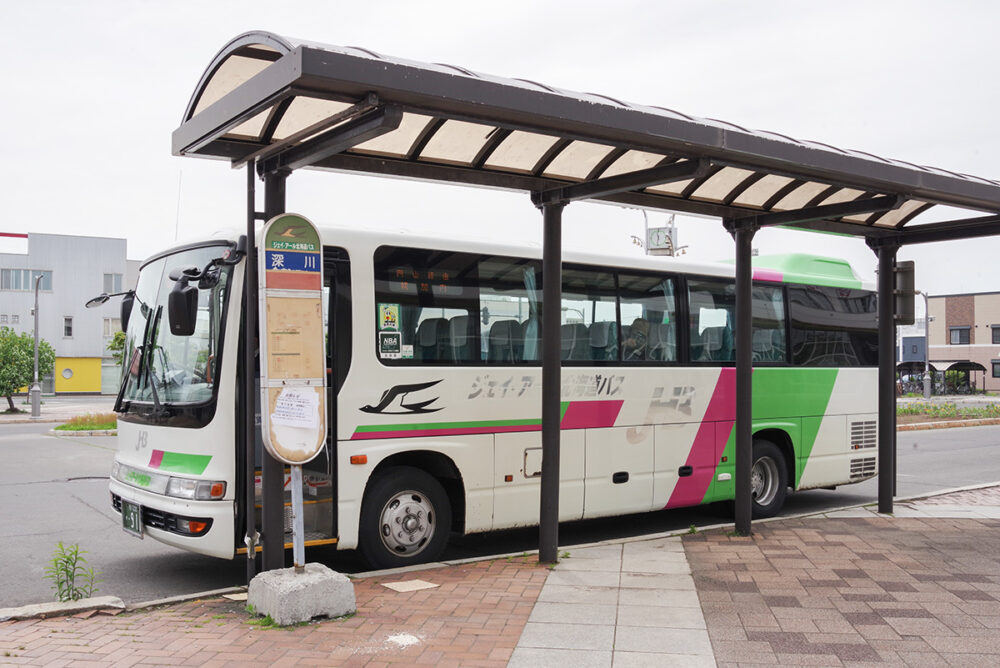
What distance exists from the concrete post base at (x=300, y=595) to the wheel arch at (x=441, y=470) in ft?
4.80

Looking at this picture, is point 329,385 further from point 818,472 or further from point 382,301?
point 818,472

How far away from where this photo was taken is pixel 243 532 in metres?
6.96

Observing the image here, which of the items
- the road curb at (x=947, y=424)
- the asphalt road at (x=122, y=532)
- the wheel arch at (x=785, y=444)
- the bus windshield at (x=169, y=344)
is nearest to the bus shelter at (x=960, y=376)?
the road curb at (x=947, y=424)

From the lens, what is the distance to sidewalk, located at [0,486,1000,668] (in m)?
5.29

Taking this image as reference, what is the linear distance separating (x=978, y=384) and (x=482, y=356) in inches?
3167

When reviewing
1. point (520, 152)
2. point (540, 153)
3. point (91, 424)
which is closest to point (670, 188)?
point (540, 153)

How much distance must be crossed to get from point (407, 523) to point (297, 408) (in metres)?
2.19

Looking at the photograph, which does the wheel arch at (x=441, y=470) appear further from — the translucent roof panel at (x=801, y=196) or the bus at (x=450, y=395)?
the translucent roof panel at (x=801, y=196)

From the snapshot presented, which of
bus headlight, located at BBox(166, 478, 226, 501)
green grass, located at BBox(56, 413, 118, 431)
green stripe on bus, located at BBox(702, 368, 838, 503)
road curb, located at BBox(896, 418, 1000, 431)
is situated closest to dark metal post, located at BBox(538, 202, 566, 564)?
bus headlight, located at BBox(166, 478, 226, 501)

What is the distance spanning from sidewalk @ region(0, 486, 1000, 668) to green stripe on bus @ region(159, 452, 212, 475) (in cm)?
98

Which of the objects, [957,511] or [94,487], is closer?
[957,511]

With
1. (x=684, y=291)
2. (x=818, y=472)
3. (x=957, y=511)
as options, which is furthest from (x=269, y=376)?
(x=957, y=511)

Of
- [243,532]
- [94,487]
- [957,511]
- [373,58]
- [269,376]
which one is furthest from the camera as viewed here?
[94,487]

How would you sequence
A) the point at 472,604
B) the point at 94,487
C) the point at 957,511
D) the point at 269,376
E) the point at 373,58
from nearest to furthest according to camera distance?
1. the point at 373,58
2. the point at 269,376
3. the point at 472,604
4. the point at 957,511
5. the point at 94,487
